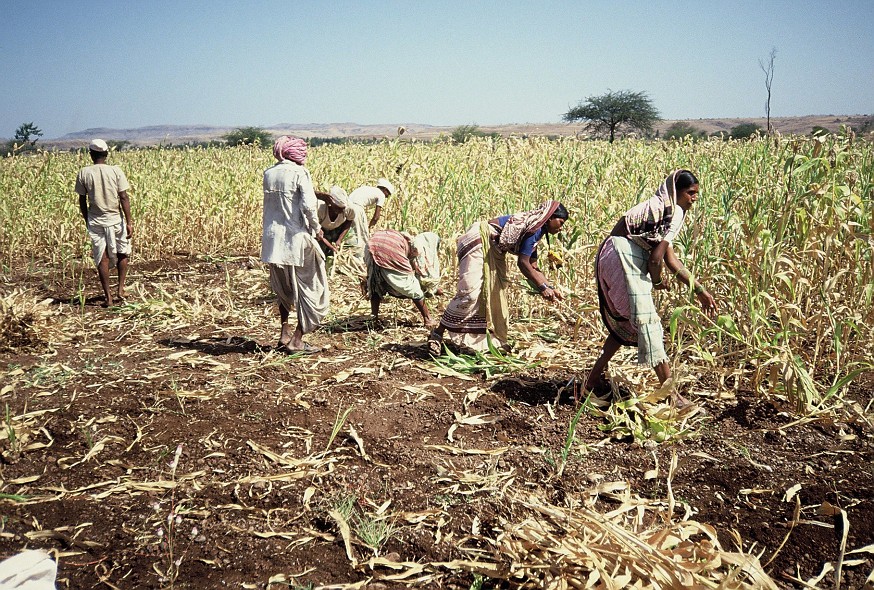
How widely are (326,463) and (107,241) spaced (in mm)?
4324

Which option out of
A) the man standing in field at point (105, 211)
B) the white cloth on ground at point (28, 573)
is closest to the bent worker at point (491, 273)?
the white cloth on ground at point (28, 573)

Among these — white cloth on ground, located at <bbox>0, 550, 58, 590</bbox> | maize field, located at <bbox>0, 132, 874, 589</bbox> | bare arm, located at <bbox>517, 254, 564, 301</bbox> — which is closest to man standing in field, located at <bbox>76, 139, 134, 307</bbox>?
maize field, located at <bbox>0, 132, 874, 589</bbox>

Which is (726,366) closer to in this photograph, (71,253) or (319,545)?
(319,545)

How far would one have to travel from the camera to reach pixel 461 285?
4777 mm

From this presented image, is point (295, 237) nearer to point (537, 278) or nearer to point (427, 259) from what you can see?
point (427, 259)

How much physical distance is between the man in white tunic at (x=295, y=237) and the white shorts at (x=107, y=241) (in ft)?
7.80

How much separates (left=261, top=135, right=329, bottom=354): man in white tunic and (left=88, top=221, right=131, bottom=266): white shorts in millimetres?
2378

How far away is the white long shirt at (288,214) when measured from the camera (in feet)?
15.6

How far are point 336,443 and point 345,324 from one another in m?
2.33

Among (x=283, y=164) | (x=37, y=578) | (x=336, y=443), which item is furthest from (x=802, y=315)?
(x=37, y=578)

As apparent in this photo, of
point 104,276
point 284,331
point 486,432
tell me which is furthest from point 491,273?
point 104,276

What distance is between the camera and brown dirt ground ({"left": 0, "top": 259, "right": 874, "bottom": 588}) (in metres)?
2.60

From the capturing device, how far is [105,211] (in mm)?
6332

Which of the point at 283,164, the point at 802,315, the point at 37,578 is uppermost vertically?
the point at 283,164
